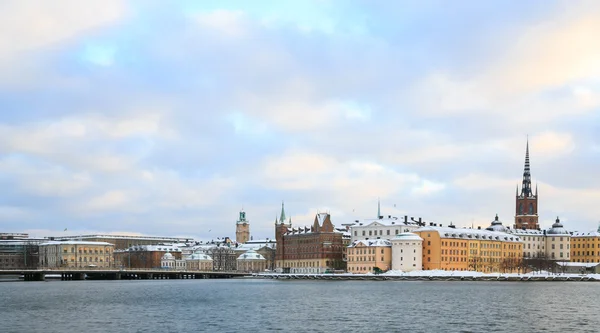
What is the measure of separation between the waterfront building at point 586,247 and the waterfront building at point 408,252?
5192 cm

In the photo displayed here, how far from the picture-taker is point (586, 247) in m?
196

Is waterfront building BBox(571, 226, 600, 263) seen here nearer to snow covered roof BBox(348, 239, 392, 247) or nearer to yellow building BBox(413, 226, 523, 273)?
yellow building BBox(413, 226, 523, 273)

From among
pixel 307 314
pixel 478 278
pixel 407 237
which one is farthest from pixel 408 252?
pixel 307 314

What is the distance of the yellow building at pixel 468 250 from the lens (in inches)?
6580

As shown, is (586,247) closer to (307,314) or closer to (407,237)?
(407,237)

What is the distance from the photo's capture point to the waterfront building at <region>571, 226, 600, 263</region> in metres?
195

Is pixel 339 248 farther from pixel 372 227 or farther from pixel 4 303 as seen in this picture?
pixel 4 303

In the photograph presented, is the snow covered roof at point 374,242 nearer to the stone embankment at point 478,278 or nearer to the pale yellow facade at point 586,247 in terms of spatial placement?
the stone embankment at point 478,278

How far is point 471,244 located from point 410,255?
16.7 metres

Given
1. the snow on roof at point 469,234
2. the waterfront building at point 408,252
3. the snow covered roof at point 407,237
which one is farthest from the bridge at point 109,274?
the snow on roof at point 469,234

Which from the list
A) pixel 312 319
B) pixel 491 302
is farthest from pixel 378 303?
pixel 312 319

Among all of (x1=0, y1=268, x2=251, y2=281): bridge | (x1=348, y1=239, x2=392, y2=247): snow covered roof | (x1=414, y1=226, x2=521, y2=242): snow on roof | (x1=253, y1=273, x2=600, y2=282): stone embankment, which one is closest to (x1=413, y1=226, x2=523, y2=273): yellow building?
(x1=414, y1=226, x2=521, y2=242): snow on roof

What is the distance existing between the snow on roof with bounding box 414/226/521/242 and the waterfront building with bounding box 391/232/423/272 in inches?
269

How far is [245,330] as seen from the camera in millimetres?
53938
